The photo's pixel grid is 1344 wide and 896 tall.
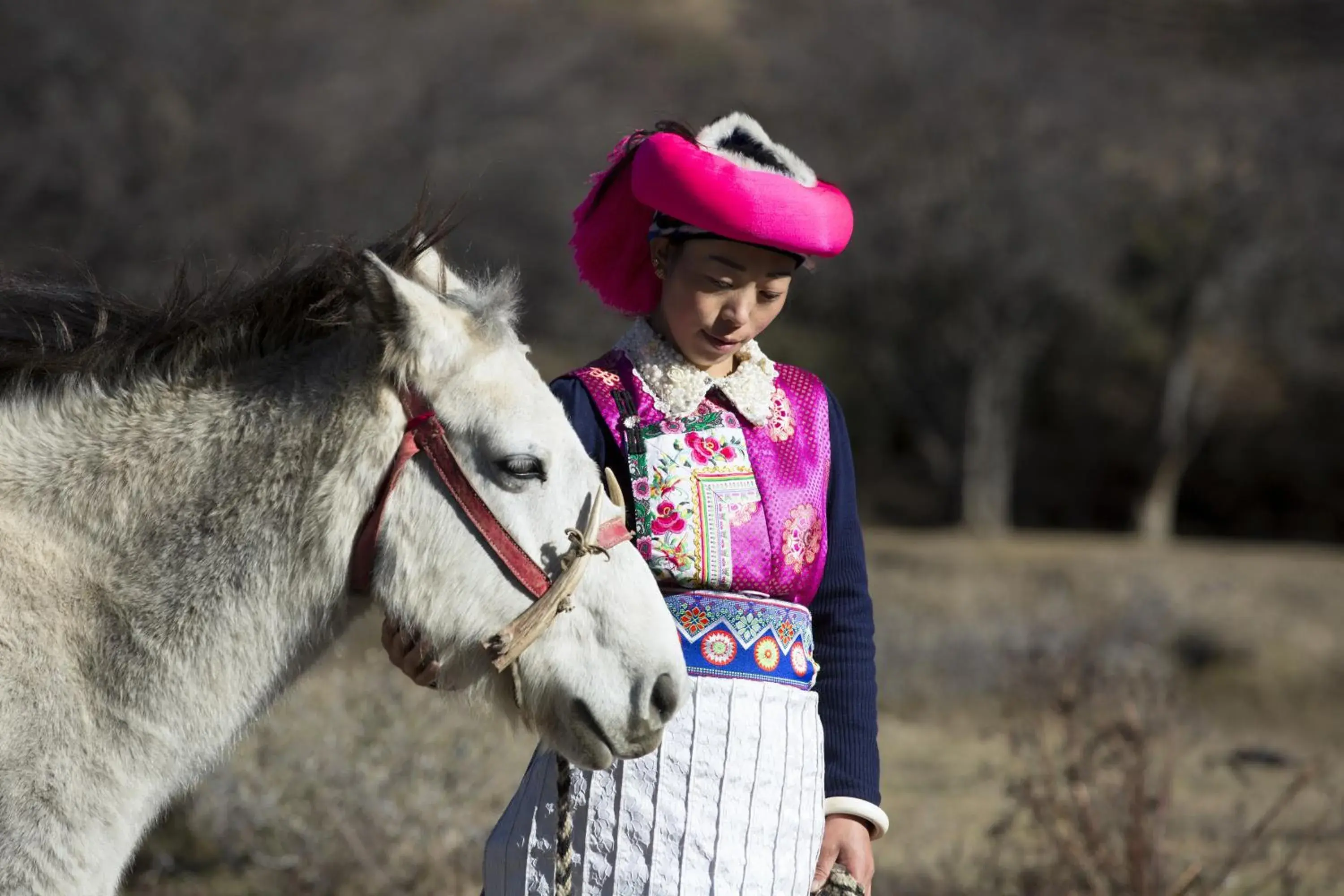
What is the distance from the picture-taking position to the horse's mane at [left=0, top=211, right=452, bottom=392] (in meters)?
2.19

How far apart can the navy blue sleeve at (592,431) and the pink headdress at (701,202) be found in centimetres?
23

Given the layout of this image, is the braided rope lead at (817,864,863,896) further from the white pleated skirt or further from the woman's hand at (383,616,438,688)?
the woman's hand at (383,616,438,688)

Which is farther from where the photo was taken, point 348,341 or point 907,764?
Answer: point 907,764

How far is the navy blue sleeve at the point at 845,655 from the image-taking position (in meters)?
2.48

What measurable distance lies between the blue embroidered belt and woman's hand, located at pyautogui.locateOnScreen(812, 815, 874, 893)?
26cm

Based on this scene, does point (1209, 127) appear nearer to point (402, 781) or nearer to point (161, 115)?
point (161, 115)

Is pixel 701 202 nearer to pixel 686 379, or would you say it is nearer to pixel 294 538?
pixel 686 379

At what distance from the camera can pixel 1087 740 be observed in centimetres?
464

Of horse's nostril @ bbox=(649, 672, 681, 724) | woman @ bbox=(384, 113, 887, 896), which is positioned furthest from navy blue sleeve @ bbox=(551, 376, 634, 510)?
horse's nostril @ bbox=(649, 672, 681, 724)

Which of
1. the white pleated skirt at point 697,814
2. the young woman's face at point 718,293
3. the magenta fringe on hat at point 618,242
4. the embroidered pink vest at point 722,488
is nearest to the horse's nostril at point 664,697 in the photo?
the white pleated skirt at point 697,814

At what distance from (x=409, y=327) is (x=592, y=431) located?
1.45 feet

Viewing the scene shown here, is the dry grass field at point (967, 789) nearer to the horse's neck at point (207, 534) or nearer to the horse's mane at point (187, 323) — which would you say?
the horse's neck at point (207, 534)

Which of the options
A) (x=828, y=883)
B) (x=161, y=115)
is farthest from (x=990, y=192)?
(x=828, y=883)

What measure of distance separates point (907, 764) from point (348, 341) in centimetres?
683
